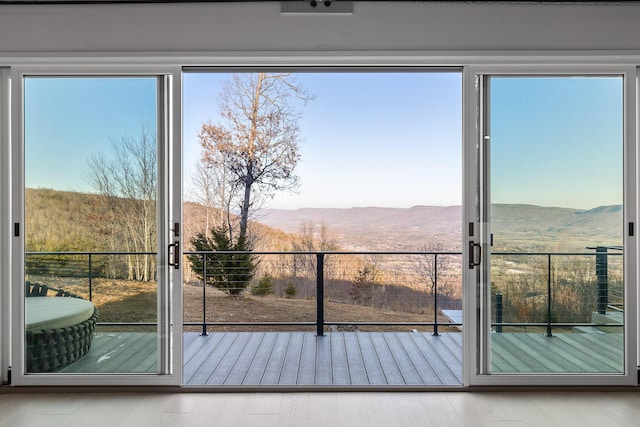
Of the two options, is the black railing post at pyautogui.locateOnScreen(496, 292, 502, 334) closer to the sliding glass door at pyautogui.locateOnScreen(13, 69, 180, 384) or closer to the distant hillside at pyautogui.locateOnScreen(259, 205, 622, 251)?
the sliding glass door at pyautogui.locateOnScreen(13, 69, 180, 384)

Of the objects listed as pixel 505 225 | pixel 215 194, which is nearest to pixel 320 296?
pixel 505 225

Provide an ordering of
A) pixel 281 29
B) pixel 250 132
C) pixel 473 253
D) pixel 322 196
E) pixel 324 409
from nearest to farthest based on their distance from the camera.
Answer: pixel 324 409
pixel 281 29
pixel 473 253
pixel 250 132
pixel 322 196

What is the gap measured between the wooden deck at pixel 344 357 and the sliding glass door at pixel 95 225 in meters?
0.02

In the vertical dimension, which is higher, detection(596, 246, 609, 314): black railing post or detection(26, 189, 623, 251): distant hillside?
detection(26, 189, 623, 251): distant hillside

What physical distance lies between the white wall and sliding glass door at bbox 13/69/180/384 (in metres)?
0.26

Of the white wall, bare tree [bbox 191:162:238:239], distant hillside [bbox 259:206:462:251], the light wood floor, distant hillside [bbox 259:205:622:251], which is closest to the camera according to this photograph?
the light wood floor

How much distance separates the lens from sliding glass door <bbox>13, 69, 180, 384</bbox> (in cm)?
321

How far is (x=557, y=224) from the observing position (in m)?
3.24

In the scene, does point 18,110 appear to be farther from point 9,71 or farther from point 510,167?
point 510,167

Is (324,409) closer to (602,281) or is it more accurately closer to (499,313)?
(499,313)

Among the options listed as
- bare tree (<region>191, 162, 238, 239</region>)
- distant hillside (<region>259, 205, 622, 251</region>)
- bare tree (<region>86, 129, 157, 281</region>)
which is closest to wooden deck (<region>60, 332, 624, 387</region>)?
bare tree (<region>86, 129, 157, 281</region>)

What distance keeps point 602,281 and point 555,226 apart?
488 millimetres

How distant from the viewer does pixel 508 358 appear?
3.21 m

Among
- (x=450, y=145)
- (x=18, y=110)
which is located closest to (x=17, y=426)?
(x=18, y=110)
